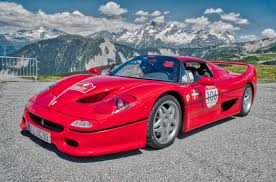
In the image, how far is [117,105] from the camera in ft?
11.3

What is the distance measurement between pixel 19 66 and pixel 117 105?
37.5ft

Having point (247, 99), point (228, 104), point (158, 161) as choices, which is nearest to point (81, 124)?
point (158, 161)

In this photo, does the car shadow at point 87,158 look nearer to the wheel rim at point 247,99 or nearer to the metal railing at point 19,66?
the wheel rim at point 247,99

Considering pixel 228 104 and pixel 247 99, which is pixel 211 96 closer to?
pixel 228 104

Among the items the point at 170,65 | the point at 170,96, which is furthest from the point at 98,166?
the point at 170,65

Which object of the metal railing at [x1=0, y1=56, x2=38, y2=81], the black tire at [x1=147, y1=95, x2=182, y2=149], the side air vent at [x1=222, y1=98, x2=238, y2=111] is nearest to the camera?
the black tire at [x1=147, y1=95, x2=182, y2=149]

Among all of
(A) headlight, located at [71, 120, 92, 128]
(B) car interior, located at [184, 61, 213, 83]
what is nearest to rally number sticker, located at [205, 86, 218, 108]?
(B) car interior, located at [184, 61, 213, 83]

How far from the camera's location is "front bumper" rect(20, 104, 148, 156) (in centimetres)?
322

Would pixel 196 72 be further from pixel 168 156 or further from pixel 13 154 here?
pixel 13 154

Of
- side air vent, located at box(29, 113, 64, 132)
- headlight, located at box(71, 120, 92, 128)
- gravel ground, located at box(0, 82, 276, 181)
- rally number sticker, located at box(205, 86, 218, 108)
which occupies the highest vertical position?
rally number sticker, located at box(205, 86, 218, 108)

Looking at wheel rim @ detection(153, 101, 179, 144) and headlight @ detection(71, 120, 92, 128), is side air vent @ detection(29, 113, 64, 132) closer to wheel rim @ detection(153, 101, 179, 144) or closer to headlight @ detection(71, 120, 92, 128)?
headlight @ detection(71, 120, 92, 128)

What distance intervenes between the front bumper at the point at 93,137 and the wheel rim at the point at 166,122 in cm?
37

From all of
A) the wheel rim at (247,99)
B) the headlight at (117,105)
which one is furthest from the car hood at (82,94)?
the wheel rim at (247,99)

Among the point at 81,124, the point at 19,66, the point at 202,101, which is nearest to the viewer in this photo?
the point at 81,124
